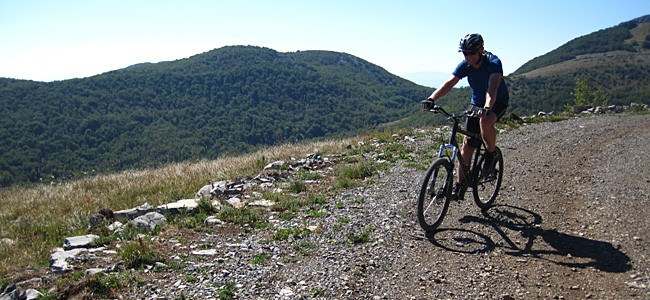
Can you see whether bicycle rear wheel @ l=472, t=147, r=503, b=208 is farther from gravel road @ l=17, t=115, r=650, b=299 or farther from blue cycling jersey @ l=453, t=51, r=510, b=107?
blue cycling jersey @ l=453, t=51, r=510, b=107

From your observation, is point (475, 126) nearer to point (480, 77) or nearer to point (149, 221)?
point (480, 77)

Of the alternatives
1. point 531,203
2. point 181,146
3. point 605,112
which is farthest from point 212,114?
point 531,203

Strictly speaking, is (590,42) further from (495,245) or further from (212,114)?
(495,245)

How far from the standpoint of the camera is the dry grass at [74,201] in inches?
233

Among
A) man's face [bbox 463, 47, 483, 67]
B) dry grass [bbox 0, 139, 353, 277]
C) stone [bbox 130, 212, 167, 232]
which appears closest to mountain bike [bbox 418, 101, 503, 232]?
man's face [bbox 463, 47, 483, 67]

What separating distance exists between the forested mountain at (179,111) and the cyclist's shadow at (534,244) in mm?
61911

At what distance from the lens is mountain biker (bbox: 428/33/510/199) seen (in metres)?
5.24

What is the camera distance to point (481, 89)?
5.62 meters

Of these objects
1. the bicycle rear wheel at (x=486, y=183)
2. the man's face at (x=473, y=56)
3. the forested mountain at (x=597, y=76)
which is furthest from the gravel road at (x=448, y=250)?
the forested mountain at (x=597, y=76)

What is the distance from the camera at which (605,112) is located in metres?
20.1

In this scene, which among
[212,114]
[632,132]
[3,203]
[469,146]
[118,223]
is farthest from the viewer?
[212,114]

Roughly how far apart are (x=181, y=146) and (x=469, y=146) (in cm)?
10431

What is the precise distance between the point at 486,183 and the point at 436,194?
5.67ft

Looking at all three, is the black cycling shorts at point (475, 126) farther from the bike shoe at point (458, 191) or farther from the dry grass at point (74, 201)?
the dry grass at point (74, 201)
